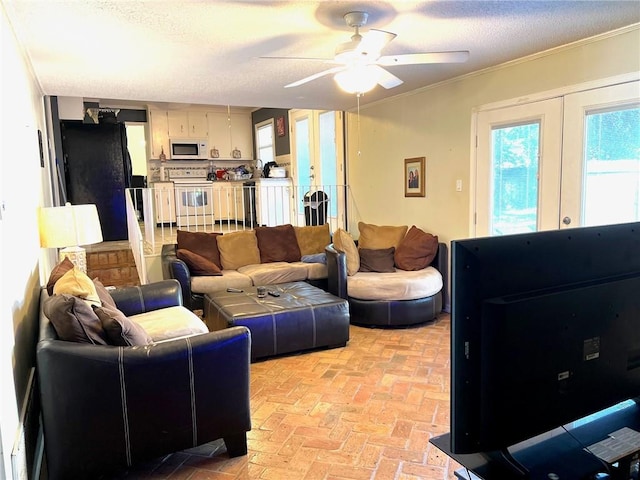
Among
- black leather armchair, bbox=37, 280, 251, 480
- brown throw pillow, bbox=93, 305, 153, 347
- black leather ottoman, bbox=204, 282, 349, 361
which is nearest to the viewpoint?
black leather armchair, bbox=37, 280, 251, 480

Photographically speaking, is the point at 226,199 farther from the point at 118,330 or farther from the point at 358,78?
the point at 118,330

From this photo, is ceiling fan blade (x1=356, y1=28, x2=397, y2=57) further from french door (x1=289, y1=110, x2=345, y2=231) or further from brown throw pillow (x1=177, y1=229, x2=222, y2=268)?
french door (x1=289, y1=110, x2=345, y2=231)

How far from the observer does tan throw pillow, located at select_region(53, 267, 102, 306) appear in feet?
7.41

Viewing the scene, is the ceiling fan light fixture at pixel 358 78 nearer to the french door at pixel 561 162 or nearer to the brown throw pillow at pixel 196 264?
the french door at pixel 561 162

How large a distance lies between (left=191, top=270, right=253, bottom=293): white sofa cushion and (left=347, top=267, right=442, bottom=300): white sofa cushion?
3.62ft

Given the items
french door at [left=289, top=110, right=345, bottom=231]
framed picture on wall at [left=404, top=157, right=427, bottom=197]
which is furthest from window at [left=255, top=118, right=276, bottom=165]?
framed picture on wall at [left=404, top=157, right=427, bottom=197]

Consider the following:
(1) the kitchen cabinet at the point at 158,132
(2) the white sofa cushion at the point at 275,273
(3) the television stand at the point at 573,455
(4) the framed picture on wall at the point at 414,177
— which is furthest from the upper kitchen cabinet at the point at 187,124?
(3) the television stand at the point at 573,455

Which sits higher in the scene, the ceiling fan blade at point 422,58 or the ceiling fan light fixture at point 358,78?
the ceiling fan blade at point 422,58

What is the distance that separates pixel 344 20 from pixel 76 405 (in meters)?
2.51

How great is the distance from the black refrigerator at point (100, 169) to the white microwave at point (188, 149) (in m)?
2.16

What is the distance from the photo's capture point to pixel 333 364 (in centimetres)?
346

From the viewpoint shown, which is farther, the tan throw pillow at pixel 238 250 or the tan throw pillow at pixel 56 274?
the tan throw pillow at pixel 238 250

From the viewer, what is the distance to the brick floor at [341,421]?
2178 millimetres

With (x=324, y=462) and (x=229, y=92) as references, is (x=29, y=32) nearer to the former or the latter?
(x=229, y=92)
